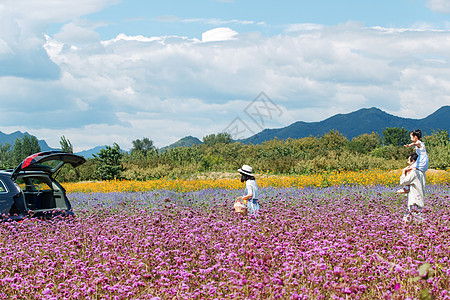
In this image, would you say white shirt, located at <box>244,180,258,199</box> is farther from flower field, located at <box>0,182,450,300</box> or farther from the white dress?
flower field, located at <box>0,182,450,300</box>

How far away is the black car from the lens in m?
7.84

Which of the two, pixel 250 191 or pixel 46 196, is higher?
pixel 46 196

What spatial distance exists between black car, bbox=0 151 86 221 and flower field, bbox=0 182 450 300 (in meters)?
0.33

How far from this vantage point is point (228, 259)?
5.07 meters

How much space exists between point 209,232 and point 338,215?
115 inches

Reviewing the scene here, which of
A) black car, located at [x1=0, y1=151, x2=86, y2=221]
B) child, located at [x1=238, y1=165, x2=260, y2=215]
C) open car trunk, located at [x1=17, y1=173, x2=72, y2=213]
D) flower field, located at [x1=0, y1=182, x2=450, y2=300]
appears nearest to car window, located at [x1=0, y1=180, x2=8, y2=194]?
black car, located at [x1=0, y1=151, x2=86, y2=221]

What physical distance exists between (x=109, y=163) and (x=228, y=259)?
25.4m

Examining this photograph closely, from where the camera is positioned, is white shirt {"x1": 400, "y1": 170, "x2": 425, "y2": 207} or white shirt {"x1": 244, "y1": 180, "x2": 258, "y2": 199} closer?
white shirt {"x1": 400, "y1": 170, "x2": 425, "y2": 207}

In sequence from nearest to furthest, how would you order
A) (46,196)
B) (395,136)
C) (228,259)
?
(228,259), (46,196), (395,136)

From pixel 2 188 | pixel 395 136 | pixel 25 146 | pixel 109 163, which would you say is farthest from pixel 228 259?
pixel 395 136

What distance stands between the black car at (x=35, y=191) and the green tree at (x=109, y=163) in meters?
19.8

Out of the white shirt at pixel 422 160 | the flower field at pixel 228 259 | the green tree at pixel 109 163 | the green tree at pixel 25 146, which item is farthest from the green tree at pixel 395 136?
the flower field at pixel 228 259

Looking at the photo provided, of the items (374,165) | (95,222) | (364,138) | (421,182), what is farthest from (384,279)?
(364,138)

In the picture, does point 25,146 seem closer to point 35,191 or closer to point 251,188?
point 35,191
